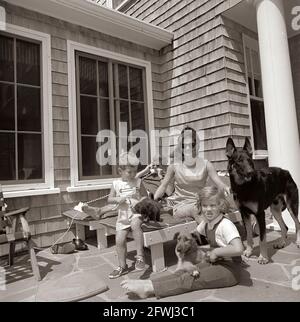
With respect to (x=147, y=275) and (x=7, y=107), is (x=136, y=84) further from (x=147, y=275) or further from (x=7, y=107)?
(x=147, y=275)

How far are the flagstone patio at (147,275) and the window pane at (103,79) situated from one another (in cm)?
250

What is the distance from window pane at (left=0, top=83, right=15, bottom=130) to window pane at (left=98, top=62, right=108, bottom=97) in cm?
139

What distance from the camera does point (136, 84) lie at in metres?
5.39

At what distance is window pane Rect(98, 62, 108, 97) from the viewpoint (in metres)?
4.88

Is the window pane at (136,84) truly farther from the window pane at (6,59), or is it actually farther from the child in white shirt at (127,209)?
the child in white shirt at (127,209)

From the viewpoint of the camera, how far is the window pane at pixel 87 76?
15.3 feet

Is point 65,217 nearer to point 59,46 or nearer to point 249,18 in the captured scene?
point 59,46

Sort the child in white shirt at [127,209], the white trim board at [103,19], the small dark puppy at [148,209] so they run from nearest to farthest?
the small dark puppy at [148,209] < the child in white shirt at [127,209] < the white trim board at [103,19]

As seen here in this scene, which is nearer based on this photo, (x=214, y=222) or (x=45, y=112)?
(x=214, y=222)

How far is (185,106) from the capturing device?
Answer: 17.4ft

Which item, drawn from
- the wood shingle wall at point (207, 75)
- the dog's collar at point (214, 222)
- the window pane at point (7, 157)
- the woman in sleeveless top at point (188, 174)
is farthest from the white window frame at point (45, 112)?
the dog's collar at point (214, 222)

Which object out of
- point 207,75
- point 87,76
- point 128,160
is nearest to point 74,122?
point 87,76

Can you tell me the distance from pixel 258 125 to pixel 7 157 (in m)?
4.07
